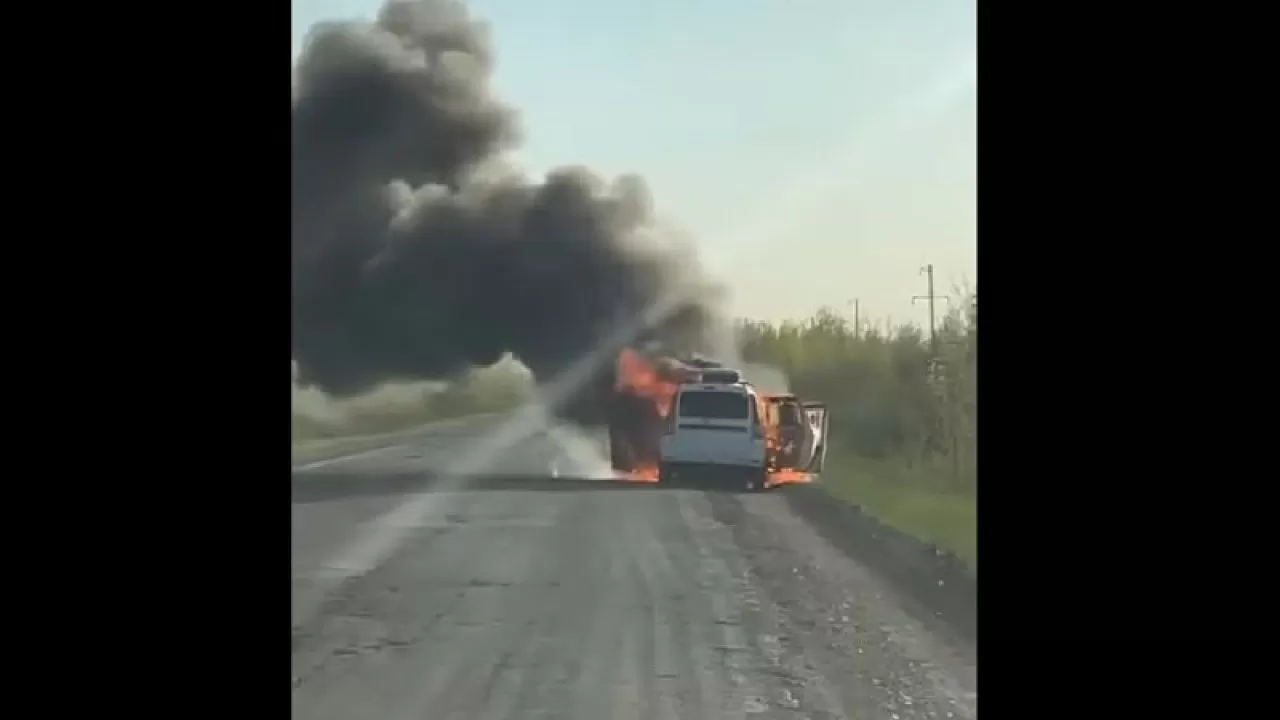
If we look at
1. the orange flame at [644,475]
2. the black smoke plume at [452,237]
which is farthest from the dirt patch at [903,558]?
the black smoke plume at [452,237]

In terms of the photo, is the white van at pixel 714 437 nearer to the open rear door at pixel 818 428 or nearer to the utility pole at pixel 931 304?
the open rear door at pixel 818 428

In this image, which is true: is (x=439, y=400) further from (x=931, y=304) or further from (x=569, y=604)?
(x=931, y=304)

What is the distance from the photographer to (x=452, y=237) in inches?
93.3

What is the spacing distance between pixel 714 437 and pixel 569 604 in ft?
1.43

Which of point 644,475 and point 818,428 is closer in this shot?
point 818,428

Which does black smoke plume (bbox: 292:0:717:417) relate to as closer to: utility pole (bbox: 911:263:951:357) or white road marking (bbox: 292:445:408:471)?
white road marking (bbox: 292:445:408:471)

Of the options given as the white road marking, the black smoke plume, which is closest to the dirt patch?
the black smoke plume

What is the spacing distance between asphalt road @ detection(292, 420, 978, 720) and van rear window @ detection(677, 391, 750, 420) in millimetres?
169

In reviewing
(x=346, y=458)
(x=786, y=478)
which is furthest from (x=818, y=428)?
(x=346, y=458)

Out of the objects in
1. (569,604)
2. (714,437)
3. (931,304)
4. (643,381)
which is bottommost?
(569,604)
